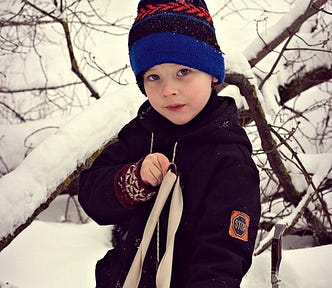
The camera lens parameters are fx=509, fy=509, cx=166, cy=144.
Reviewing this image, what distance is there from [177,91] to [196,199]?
0.31 meters

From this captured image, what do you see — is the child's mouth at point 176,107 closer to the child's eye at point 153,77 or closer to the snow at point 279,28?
the child's eye at point 153,77

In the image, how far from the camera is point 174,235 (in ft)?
4.44

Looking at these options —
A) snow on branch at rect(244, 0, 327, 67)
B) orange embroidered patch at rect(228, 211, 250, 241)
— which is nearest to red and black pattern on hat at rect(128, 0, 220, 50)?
orange embroidered patch at rect(228, 211, 250, 241)

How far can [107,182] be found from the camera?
5.01ft

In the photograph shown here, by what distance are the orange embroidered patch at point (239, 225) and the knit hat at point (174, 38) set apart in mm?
432

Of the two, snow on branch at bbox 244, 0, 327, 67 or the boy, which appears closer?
the boy

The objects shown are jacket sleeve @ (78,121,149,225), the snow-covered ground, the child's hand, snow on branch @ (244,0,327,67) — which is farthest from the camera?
snow on branch @ (244,0,327,67)

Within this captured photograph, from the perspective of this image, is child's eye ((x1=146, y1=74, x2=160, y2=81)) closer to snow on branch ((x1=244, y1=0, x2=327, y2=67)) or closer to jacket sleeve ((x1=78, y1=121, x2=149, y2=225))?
jacket sleeve ((x1=78, y1=121, x2=149, y2=225))

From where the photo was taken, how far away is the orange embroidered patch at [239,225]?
130 centimetres

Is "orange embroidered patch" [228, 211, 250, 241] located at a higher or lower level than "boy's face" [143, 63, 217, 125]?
lower

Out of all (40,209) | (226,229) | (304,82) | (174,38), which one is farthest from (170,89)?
(304,82)

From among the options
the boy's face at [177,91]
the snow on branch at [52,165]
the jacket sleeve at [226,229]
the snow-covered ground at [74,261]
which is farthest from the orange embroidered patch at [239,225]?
the snow on branch at [52,165]

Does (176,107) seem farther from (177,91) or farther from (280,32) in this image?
(280,32)

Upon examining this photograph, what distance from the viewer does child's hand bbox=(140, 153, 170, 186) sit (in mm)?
1391
